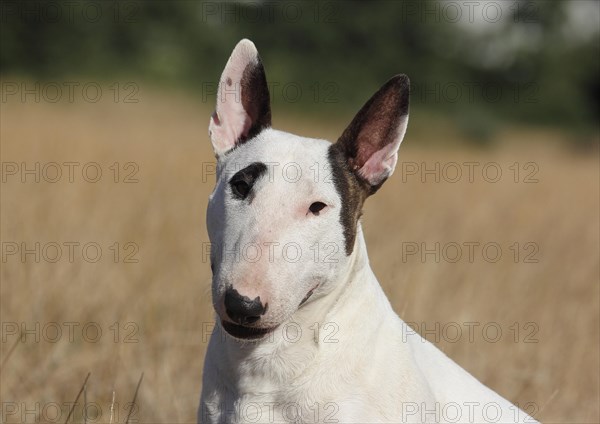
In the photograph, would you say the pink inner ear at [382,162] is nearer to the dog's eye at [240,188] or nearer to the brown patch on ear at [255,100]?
the brown patch on ear at [255,100]

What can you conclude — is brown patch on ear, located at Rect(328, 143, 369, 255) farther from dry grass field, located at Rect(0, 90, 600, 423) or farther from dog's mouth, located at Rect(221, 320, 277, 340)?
dry grass field, located at Rect(0, 90, 600, 423)

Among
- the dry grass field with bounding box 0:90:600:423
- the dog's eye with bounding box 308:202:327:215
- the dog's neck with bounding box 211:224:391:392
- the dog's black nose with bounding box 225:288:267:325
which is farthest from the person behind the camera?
the dry grass field with bounding box 0:90:600:423

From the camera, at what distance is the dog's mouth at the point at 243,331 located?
2.89 meters

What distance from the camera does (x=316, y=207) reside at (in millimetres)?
3070

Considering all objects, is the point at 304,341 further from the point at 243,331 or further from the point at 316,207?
the point at 316,207

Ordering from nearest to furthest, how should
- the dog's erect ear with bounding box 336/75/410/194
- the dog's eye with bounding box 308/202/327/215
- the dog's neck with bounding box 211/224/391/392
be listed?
1. the dog's eye with bounding box 308/202/327/215
2. the dog's neck with bounding box 211/224/391/392
3. the dog's erect ear with bounding box 336/75/410/194

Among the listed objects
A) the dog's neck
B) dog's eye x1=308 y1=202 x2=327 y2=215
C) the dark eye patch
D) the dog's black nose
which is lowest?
the dog's neck

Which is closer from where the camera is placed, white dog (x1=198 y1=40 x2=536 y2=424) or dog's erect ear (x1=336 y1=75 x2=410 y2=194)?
white dog (x1=198 y1=40 x2=536 y2=424)

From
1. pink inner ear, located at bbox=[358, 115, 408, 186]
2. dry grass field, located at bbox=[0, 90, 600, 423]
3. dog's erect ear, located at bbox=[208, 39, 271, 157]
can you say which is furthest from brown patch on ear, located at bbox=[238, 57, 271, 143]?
dry grass field, located at bbox=[0, 90, 600, 423]

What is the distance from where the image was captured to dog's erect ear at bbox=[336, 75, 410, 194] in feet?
11.0

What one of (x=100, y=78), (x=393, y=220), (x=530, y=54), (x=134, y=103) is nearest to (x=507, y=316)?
(x=393, y=220)

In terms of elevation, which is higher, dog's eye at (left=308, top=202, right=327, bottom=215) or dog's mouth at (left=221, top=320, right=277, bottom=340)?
dog's eye at (left=308, top=202, right=327, bottom=215)

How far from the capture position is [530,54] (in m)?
44.3

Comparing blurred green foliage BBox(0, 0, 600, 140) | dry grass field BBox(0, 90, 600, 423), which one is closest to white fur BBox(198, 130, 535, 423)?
dry grass field BBox(0, 90, 600, 423)
